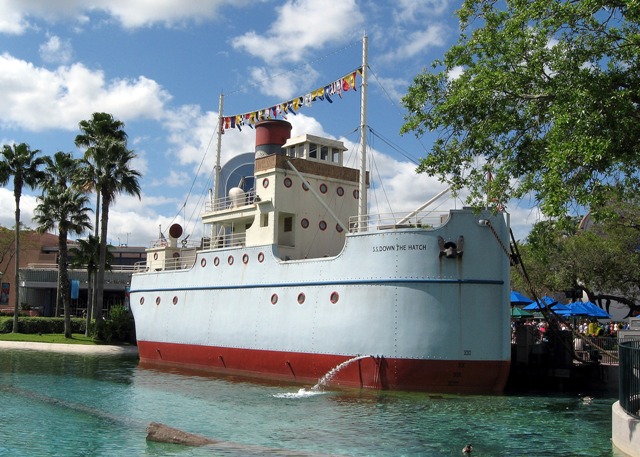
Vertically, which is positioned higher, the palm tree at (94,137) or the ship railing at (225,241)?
the palm tree at (94,137)

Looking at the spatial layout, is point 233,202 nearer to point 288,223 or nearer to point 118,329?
point 288,223

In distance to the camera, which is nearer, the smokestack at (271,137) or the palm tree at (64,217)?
the smokestack at (271,137)

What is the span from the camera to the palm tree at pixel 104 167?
35812 mm

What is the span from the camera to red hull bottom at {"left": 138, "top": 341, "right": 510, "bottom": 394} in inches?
730

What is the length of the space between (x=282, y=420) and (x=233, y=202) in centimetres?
1354

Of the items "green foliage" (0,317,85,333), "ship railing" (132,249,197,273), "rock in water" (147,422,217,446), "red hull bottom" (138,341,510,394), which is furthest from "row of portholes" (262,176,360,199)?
"green foliage" (0,317,85,333)

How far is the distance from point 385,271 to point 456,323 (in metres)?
2.41

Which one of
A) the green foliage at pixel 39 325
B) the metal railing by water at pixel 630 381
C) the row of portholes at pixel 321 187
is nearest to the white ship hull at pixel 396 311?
the row of portholes at pixel 321 187

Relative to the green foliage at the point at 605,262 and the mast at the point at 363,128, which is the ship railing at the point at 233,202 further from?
the green foliage at the point at 605,262

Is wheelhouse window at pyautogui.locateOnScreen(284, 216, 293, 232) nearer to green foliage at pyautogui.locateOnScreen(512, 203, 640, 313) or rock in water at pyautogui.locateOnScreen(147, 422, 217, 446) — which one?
rock in water at pyautogui.locateOnScreen(147, 422, 217, 446)

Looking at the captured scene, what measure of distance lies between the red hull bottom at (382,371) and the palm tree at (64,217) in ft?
59.5

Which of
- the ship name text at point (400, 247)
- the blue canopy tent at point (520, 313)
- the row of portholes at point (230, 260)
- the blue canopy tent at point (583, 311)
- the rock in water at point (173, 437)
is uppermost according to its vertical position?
the ship name text at point (400, 247)

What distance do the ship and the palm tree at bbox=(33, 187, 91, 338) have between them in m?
10.7

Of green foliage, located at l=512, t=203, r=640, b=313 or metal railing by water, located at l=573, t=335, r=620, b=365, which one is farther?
green foliage, located at l=512, t=203, r=640, b=313
